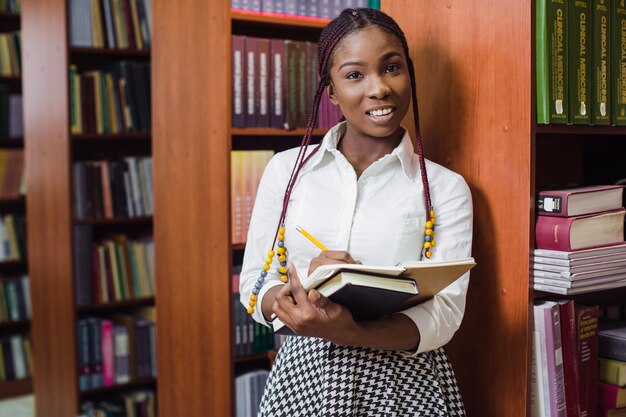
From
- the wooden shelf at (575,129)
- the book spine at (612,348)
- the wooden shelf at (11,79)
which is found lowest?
the book spine at (612,348)

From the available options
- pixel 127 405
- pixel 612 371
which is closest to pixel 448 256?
pixel 612 371

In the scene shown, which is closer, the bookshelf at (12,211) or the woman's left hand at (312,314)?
the woman's left hand at (312,314)

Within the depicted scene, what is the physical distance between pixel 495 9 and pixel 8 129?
2943 mm

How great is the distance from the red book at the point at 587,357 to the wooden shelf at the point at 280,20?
1.34 metres

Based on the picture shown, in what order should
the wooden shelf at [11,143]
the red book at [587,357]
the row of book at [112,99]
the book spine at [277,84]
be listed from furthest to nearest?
the wooden shelf at [11,143] → the row of book at [112,99] → the book spine at [277,84] → the red book at [587,357]

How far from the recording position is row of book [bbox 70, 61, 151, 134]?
303 cm

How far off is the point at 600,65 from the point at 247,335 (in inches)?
56.5

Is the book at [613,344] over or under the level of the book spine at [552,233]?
under

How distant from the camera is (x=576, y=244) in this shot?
1351mm

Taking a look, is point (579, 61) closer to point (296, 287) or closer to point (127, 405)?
point (296, 287)

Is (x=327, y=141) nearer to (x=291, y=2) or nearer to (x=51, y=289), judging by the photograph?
(x=291, y=2)

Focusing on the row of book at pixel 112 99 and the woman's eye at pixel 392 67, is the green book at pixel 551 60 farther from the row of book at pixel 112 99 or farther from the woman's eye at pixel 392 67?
the row of book at pixel 112 99

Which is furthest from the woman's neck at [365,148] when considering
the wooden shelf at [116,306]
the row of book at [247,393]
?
the wooden shelf at [116,306]

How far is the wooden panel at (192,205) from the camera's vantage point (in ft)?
7.37
